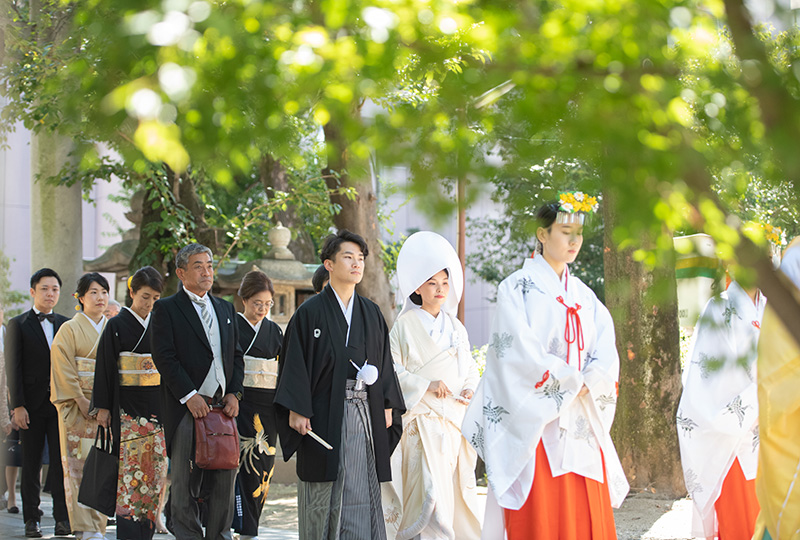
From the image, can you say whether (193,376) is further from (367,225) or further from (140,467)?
(367,225)

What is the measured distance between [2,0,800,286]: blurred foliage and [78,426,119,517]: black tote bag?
188 inches

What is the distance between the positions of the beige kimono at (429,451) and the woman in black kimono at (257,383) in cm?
126

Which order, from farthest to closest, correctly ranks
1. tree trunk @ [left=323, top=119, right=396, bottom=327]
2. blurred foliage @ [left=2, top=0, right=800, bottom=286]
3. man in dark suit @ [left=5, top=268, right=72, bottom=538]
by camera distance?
tree trunk @ [left=323, top=119, right=396, bottom=327], man in dark suit @ [left=5, top=268, right=72, bottom=538], blurred foliage @ [left=2, top=0, right=800, bottom=286]

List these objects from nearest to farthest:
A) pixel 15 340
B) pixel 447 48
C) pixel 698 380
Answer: pixel 447 48, pixel 698 380, pixel 15 340

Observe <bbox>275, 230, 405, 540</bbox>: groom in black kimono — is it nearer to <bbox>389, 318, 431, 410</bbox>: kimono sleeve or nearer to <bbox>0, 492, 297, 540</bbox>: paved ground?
<bbox>389, 318, 431, 410</bbox>: kimono sleeve

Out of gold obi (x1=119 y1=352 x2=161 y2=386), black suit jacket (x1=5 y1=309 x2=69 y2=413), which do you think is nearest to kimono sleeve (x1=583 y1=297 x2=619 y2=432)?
gold obi (x1=119 y1=352 x2=161 y2=386)

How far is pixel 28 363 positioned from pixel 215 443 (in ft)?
9.18

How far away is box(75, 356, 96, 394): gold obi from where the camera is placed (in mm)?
6750

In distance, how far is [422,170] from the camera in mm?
1707

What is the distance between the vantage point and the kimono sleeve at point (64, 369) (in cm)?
665

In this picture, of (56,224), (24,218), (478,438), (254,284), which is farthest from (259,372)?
(24,218)

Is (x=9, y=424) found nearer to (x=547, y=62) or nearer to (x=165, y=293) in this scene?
(x=165, y=293)

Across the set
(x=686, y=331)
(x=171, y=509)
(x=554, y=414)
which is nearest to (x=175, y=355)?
(x=171, y=509)

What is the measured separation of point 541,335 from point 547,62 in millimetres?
3156
